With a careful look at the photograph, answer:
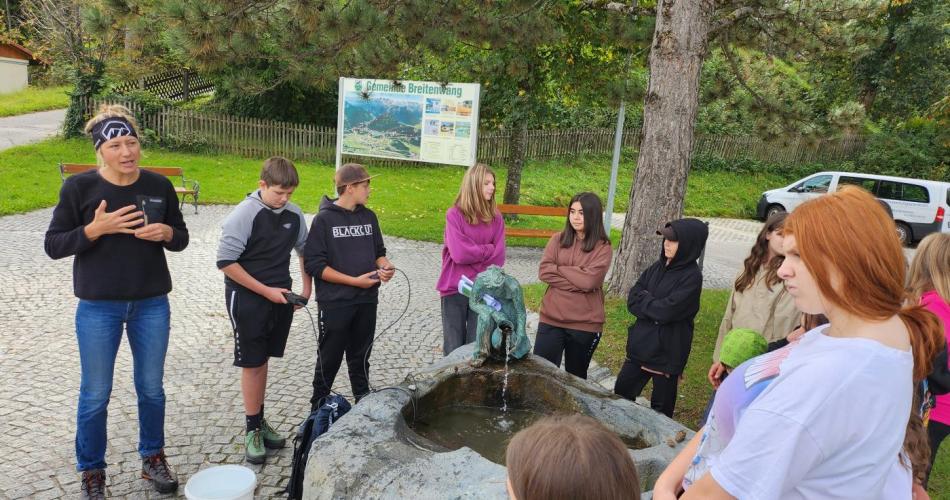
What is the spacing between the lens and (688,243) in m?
3.63

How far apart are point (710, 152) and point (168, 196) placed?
21.1m

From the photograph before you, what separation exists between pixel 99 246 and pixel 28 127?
19660mm

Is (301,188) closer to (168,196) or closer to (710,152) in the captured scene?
(168,196)

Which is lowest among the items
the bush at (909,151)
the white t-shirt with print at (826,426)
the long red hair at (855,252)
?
the white t-shirt with print at (826,426)

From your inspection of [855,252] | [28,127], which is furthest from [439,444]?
[28,127]

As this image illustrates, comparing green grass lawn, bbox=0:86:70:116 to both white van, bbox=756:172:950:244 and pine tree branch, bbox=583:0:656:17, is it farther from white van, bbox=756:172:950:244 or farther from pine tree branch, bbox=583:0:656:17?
white van, bbox=756:172:950:244

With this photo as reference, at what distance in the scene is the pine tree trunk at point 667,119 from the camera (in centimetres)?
628

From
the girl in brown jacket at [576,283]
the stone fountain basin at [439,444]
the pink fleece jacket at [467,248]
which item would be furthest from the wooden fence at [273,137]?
the stone fountain basin at [439,444]

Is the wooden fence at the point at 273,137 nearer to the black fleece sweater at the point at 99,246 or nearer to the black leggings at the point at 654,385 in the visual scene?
the black leggings at the point at 654,385

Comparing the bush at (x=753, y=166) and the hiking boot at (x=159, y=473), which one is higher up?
the bush at (x=753, y=166)

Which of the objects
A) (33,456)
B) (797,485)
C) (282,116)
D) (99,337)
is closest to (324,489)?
(99,337)

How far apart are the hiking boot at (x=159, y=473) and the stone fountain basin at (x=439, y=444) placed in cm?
117

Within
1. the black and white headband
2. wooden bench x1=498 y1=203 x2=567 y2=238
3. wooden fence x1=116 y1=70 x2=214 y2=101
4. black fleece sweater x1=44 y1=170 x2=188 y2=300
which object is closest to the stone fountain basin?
black fleece sweater x1=44 y1=170 x2=188 y2=300

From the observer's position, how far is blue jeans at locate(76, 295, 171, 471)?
9.89 ft
